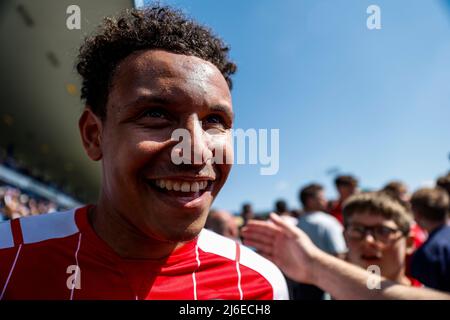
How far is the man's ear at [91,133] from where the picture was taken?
1459mm

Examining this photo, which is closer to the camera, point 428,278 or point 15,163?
point 428,278

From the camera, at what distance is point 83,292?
128 cm

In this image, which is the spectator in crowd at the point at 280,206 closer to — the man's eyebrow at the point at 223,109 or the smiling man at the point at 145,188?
the smiling man at the point at 145,188

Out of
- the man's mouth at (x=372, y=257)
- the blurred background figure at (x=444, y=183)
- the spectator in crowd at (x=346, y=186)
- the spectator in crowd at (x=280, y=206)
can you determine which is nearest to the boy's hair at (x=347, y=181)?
the spectator in crowd at (x=346, y=186)

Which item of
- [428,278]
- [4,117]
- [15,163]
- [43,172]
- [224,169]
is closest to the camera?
[224,169]

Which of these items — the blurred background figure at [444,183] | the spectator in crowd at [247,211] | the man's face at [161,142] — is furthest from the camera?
the spectator in crowd at [247,211]

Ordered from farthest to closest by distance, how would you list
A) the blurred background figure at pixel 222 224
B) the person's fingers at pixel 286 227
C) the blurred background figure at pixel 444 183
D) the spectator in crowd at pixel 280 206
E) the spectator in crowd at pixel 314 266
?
the spectator in crowd at pixel 280 206
the blurred background figure at pixel 222 224
the blurred background figure at pixel 444 183
the person's fingers at pixel 286 227
the spectator in crowd at pixel 314 266

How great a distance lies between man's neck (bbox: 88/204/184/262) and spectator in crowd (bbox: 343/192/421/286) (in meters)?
1.51

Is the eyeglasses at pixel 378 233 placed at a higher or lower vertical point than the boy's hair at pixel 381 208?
lower

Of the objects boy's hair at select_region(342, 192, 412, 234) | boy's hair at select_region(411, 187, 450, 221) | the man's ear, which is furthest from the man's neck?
boy's hair at select_region(411, 187, 450, 221)

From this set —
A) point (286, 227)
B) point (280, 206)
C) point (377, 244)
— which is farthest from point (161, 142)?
point (280, 206)

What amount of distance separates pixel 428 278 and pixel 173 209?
183 centimetres

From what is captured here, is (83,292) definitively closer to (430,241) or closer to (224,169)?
(224,169)
